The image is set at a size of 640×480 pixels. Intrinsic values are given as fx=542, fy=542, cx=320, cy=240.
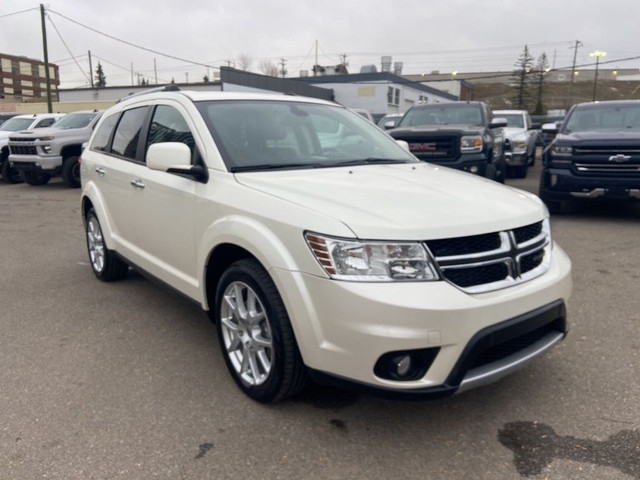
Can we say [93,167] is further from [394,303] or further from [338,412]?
[394,303]

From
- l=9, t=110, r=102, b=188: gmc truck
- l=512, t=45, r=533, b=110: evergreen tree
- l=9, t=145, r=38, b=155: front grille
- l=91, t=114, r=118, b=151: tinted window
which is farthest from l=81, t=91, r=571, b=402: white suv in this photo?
l=512, t=45, r=533, b=110: evergreen tree

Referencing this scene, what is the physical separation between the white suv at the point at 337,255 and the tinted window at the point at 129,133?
1.38 feet

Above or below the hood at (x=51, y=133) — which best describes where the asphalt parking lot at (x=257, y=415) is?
below

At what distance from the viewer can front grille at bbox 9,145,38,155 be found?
12.9m

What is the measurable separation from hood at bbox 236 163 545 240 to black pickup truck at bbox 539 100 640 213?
16.8 feet

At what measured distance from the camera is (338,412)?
2.96 metres

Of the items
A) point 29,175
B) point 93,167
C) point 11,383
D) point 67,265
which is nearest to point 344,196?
point 11,383

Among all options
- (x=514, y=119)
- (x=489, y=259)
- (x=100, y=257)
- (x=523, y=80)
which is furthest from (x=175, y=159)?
(x=523, y=80)

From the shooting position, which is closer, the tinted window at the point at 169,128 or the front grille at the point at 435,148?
the tinted window at the point at 169,128

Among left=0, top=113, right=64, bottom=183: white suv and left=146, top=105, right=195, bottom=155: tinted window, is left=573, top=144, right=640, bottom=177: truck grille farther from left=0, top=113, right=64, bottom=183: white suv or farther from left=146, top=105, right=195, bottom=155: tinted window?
left=0, top=113, right=64, bottom=183: white suv

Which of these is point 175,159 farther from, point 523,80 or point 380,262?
point 523,80

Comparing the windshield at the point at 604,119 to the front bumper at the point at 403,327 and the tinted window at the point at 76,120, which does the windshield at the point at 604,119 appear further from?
the tinted window at the point at 76,120

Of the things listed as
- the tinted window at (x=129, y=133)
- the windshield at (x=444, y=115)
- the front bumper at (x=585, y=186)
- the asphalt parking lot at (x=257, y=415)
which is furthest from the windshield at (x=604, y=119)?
the tinted window at (x=129, y=133)

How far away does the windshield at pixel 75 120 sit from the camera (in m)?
13.7
